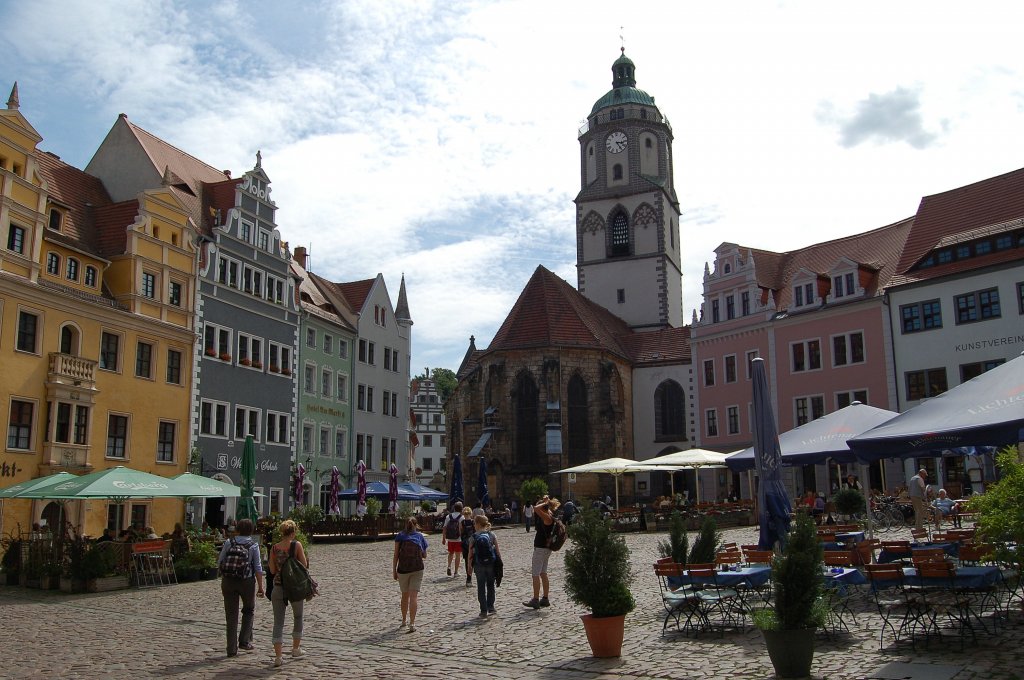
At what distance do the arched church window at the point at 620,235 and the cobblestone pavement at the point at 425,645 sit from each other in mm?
46411

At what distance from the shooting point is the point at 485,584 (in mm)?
14180

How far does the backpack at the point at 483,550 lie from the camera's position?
14.1 m

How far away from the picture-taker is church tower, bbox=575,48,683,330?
201 ft

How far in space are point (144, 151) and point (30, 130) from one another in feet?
26.1

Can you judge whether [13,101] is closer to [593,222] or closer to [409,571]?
[409,571]

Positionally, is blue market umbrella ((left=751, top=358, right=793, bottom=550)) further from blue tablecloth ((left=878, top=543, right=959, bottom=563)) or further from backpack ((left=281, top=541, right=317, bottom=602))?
backpack ((left=281, top=541, right=317, bottom=602))

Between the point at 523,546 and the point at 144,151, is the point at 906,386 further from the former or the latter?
the point at 144,151

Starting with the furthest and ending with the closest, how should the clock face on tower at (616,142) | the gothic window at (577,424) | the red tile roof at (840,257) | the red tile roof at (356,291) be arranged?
1. the clock face on tower at (616,142)
2. the gothic window at (577,424)
3. the red tile roof at (356,291)
4. the red tile roof at (840,257)

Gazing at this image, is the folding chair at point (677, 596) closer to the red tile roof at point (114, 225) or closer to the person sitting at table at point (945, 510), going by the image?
the person sitting at table at point (945, 510)

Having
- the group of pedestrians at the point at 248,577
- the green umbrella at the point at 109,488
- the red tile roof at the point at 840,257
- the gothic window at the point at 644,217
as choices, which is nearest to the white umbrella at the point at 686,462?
the red tile roof at the point at 840,257

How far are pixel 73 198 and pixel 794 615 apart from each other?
31.8 metres

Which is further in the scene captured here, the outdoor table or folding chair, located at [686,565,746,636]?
the outdoor table

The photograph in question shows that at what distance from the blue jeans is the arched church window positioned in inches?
1959

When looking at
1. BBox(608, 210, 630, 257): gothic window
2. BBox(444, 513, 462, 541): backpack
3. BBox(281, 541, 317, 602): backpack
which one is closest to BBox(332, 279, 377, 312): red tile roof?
BBox(608, 210, 630, 257): gothic window
